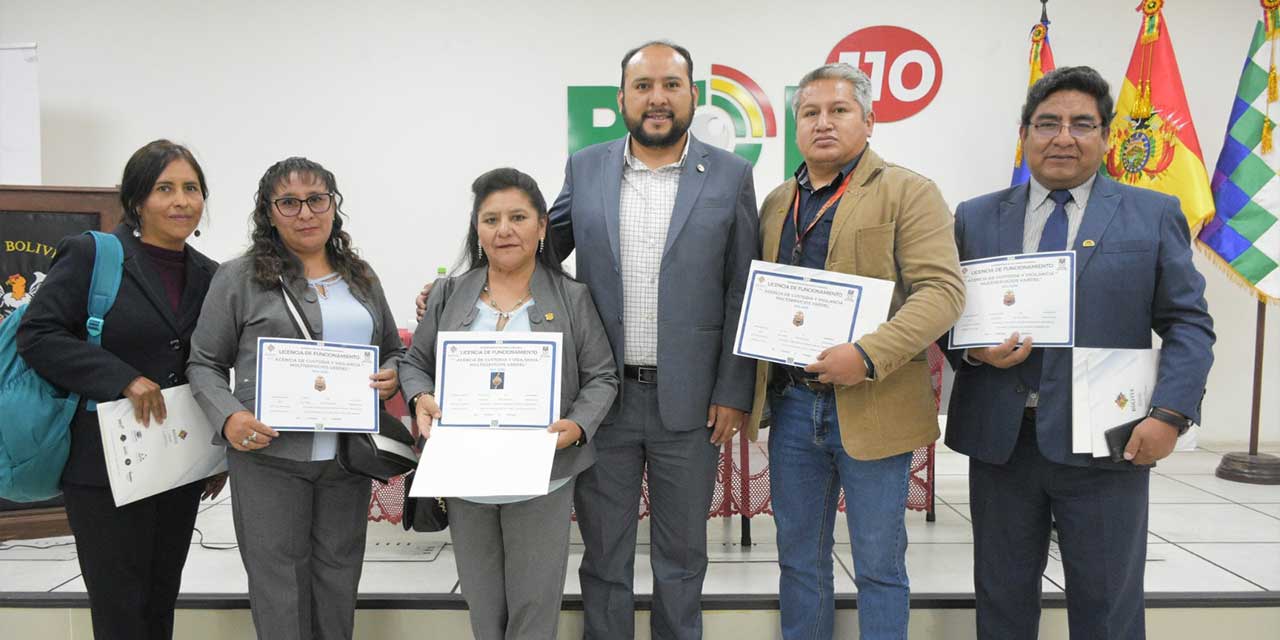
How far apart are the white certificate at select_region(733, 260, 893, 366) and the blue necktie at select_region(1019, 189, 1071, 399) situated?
1.34 feet

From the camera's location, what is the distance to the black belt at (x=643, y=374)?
192 centimetres

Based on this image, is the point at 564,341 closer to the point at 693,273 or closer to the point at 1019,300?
the point at 693,273

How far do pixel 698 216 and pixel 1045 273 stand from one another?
33.2 inches

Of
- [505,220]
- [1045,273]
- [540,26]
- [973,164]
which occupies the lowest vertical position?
[1045,273]

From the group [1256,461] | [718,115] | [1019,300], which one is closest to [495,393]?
[1019,300]

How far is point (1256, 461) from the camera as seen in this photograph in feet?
13.2

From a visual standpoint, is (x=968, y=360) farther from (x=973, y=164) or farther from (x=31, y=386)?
(x=973, y=164)

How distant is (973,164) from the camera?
4586 mm

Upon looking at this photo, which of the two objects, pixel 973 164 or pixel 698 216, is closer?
pixel 698 216

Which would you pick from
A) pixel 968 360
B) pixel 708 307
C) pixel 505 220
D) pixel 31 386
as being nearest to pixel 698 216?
pixel 708 307

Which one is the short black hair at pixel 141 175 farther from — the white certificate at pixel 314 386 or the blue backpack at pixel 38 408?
the white certificate at pixel 314 386

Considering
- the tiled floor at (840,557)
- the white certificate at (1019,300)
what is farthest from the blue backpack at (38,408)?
the white certificate at (1019,300)

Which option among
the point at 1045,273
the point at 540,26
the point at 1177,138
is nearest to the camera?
the point at 1045,273

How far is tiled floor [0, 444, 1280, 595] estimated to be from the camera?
259 cm
